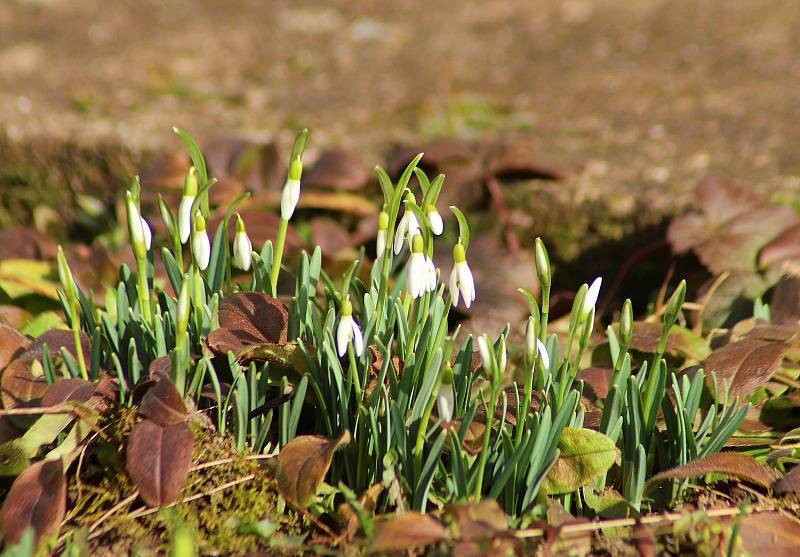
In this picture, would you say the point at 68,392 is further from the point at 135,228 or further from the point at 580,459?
the point at 580,459

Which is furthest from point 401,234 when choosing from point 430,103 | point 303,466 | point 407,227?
point 430,103

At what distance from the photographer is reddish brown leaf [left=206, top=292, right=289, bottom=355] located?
142cm

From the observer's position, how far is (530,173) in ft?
8.31

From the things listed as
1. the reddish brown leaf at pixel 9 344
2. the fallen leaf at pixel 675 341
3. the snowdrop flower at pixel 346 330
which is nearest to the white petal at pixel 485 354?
the snowdrop flower at pixel 346 330

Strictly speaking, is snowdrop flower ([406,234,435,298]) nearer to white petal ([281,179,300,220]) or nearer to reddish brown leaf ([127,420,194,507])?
white petal ([281,179,300,220])

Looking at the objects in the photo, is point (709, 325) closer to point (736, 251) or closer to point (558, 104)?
point (736, 251)

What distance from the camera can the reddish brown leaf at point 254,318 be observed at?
1.42 metres

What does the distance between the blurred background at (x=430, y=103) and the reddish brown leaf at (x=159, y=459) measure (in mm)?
1076

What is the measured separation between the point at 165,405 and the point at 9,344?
46 centimetres

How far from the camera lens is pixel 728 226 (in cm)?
212

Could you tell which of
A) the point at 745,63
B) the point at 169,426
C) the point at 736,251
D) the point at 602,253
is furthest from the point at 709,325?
the point at 745,63

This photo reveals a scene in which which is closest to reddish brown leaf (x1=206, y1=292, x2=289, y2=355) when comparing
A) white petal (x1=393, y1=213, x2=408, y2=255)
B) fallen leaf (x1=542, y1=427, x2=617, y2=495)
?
white petal (x1=393, y1=213, x2=408, y2=255)

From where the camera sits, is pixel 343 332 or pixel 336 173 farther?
pixel 336 173

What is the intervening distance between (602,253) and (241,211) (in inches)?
40.2
